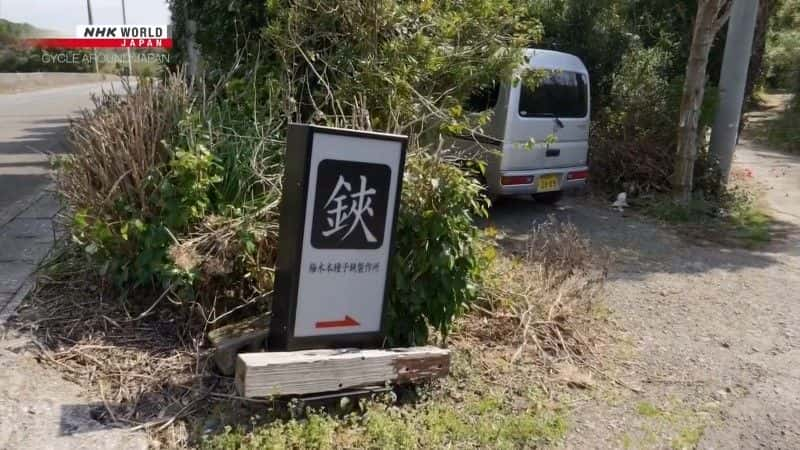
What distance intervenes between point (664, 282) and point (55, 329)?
482 cm

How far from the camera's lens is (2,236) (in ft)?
17.7

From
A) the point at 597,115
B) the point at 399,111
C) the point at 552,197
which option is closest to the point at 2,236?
the point at 399,111

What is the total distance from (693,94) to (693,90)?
49 mm

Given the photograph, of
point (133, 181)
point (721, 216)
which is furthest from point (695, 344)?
point (721, 216)

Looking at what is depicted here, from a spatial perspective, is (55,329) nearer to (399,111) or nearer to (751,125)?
(399,111)

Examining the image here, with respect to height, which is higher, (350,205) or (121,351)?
(350,205)

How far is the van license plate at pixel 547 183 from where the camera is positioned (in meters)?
7.78

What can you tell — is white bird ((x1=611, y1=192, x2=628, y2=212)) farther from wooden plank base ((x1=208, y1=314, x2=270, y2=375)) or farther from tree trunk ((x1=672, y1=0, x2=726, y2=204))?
wooden plank base ((x1=208, y1=314, x2=270, y2=375))

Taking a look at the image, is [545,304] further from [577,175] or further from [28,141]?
[28,141]

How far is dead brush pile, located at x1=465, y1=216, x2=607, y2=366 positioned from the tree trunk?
409 cm

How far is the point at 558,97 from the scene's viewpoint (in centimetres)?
789

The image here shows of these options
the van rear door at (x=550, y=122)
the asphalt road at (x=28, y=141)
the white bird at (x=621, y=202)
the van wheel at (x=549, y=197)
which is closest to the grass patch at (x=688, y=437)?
the van rear door at (x=550, y=122)

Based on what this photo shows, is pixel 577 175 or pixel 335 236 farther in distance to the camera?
pixel 577 175

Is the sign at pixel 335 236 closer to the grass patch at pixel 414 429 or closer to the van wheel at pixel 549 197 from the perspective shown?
the grass patch at pixel 414 429
